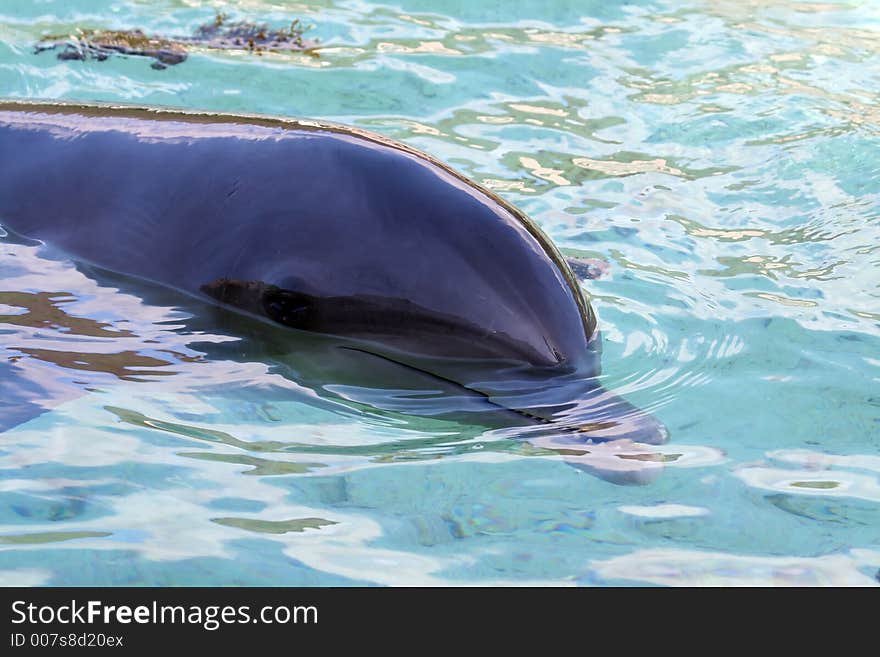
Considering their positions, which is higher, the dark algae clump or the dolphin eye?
the dark algae clump

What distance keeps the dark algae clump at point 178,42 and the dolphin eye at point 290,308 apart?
5.43m

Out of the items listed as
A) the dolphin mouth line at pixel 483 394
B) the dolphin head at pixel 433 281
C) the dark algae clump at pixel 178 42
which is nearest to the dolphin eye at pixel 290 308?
the dolphin head at pixel 433 281

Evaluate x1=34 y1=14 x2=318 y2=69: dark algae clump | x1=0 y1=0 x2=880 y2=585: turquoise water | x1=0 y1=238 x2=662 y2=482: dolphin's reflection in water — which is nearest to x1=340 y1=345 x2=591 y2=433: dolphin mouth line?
x1=0 y1=238 x2=662 y2=482: dolphin's reflection in water

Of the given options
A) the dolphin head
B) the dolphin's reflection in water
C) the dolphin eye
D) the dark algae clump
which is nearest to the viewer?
the dolphin's reflection in water

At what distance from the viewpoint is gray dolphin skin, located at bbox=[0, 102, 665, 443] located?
470cm

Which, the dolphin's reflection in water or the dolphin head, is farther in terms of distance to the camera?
the dolphin head

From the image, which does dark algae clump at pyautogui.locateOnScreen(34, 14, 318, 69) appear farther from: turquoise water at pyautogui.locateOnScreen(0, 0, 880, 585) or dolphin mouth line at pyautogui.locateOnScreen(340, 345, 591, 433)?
dolphin mouth line at pyautogui.locateOnScreen(340, 345, 591, 433)

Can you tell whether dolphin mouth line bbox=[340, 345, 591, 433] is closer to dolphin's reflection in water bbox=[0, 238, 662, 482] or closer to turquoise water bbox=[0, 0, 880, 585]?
dolphin's reflection in water bbox=[0, 238, 662, 482]

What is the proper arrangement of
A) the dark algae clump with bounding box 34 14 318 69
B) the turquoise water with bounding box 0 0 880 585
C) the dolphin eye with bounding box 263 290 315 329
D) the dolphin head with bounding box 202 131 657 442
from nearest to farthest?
the turquoise water with bounding box 0 0 880 585 → the dolphin head with bounding box 202 131 657 442 → the dolphin eye with bounding box 263 290 315 329 → the dark algae clump with bounding box 34 14 318 69

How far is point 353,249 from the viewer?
4969 mm

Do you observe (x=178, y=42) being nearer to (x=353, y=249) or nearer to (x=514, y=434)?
(x=353, y=249)

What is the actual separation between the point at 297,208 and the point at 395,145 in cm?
50

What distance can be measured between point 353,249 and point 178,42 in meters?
6.54

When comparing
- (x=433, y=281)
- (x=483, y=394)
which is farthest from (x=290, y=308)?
(x=483, y=394)
